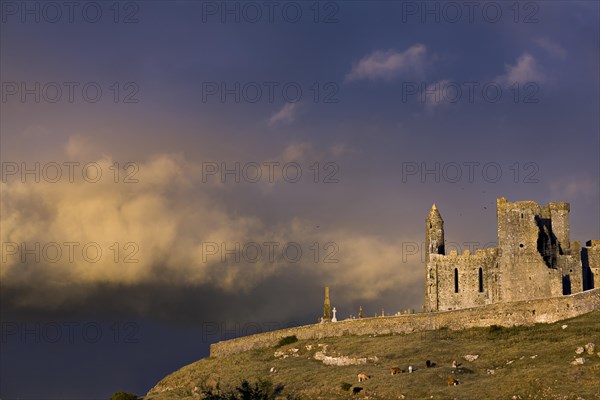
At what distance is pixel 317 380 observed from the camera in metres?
72.4

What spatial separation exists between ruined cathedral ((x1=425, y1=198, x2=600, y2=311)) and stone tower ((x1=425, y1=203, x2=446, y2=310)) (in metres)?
0.12

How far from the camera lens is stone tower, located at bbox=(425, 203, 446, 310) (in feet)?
329

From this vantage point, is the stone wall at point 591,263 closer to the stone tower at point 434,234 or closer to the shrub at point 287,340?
the stone tower at point 434,234

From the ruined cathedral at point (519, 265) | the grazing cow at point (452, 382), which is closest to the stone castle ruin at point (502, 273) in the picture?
the ruined cathedral at point (519, 265)

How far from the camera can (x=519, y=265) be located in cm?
9469

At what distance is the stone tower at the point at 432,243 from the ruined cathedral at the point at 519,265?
0.38 feet

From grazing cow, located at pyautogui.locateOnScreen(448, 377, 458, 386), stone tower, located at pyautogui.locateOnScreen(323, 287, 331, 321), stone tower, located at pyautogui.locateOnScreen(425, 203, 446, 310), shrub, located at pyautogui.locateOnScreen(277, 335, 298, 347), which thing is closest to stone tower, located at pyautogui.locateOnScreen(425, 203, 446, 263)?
stone tower, located at pyautogui.locateOnScreen(425, 203, 446, 310)

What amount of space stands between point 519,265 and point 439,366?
92.3 ft

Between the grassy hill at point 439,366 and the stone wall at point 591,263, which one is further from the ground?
the stone wall at point 591,263

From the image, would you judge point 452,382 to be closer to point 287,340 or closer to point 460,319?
point 460,319

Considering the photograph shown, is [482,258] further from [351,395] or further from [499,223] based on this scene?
[351,395]

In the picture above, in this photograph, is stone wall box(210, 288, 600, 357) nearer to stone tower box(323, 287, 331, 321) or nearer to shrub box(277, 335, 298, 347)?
shrub box(277, 335, 298, 347)

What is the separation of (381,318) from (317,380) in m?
17.8

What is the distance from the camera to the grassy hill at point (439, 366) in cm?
6022
